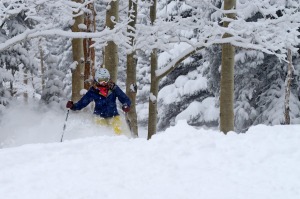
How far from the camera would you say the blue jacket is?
9133 mm

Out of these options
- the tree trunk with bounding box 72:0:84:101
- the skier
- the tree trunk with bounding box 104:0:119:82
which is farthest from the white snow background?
the tree trunk with bounding box 72:0:84:101

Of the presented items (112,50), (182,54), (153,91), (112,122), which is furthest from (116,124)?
(182,54)

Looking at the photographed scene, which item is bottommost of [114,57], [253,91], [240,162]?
[253,91]

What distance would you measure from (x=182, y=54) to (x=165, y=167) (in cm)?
615

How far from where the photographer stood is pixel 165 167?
4391mm

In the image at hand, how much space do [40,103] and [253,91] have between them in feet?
35.8

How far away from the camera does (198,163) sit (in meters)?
4.41

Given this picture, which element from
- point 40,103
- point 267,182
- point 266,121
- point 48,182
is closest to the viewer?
point 267,182

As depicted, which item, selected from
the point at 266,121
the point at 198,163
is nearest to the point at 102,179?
the point at 198,163

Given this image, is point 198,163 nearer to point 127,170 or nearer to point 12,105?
point 127,170

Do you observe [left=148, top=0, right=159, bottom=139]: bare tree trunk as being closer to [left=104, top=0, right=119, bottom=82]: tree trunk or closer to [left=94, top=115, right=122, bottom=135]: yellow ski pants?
[left=104, top=0, right=119, bottom=82]: tree trunk

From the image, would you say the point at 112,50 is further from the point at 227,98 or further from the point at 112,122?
the point at 227,98

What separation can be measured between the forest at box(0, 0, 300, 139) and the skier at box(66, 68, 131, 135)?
60cm

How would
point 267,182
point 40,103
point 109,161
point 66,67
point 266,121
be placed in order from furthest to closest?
point 66,67, point 40,103, point 266,121, point 109,161, point 267,182
